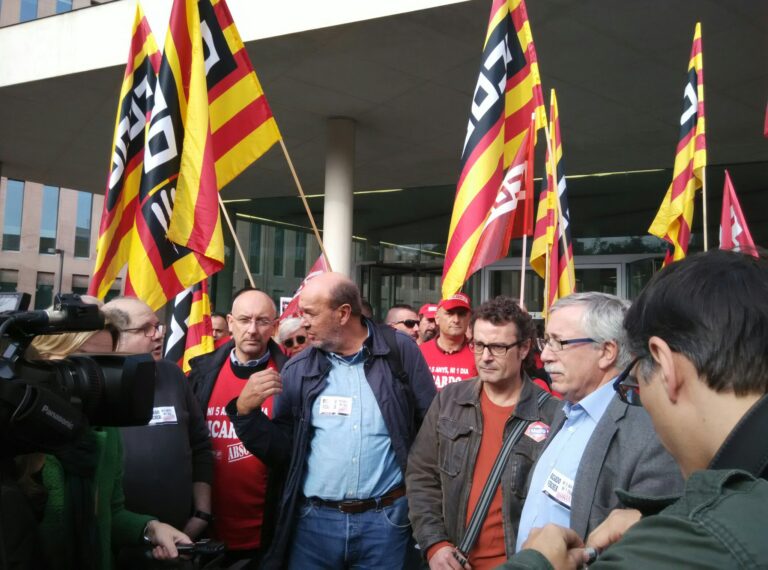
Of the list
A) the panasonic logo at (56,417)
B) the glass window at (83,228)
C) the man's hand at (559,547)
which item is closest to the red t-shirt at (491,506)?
the man's hand at (559,547)

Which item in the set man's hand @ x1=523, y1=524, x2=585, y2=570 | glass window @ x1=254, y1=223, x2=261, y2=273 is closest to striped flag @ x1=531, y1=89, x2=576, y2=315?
man's hand @ x1=523, y1=524, x2=585, y2=570

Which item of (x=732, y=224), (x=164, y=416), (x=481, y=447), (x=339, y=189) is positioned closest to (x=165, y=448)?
(x=164, y=416)

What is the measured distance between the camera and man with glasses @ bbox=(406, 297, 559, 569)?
292cm

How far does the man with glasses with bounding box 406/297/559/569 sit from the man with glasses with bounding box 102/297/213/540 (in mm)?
1063

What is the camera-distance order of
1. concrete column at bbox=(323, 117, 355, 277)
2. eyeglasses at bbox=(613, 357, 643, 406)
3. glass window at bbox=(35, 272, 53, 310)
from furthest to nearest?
glass window at bbox=(35, 272, 53, 310) < concrete column at bbox=(323, 117, 355, 277) < eyeglasses at bbox=(613, 357, 643, 406)

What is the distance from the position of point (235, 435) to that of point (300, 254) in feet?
40.0

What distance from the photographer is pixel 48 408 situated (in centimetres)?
142

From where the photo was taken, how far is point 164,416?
329 centimetres

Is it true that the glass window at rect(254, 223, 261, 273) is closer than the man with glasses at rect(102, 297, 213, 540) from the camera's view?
No

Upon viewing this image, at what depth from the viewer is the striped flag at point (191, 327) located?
239 inches

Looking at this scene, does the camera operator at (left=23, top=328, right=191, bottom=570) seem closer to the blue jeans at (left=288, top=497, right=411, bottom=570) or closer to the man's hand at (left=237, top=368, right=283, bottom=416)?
the man's hand at (left=237, top=368, right=283, bottom=416)

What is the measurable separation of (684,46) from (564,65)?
124cm

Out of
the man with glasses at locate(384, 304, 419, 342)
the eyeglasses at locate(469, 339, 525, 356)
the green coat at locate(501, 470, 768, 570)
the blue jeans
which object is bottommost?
the blue jeans

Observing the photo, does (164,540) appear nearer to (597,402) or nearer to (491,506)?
(491,506)
